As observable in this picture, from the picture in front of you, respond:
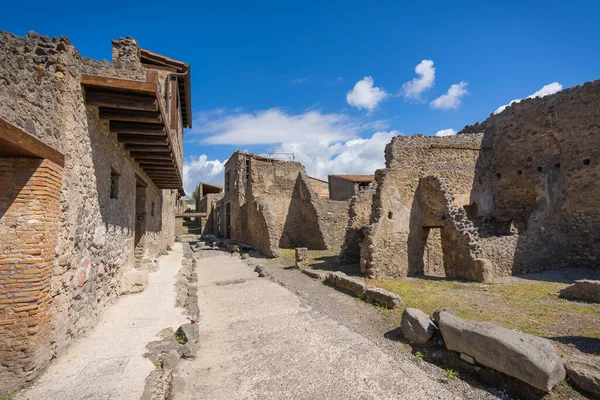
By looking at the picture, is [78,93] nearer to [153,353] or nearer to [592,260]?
[153,353]

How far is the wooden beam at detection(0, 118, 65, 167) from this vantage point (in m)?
3.00

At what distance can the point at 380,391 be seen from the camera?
12.3ft

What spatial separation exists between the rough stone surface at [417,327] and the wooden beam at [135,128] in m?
5.96

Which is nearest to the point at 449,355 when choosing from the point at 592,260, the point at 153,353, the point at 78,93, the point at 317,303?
the point at 317,303

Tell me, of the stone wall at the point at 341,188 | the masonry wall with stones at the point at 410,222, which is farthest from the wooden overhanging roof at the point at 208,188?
the masonry wall with stones at the point at 410,222

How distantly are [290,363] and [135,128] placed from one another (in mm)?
5419

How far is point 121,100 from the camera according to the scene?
16.6 feet

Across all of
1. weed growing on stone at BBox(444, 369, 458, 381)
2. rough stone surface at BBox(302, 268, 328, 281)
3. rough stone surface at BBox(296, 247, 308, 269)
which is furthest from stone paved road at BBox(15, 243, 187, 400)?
rough stone surface at BBox(296, 247, 308, 269)

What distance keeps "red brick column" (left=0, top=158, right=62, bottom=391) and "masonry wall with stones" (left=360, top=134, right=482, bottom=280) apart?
8628 millimetres

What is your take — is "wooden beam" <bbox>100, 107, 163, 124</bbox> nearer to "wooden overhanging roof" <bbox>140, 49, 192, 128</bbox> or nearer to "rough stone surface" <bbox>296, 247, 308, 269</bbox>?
"wooden overhanging roof" <bbox>140, 49, 192, 128</bbox>

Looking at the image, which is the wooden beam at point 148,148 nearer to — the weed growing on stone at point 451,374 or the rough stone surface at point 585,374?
the weed growing on stone at point 451,374

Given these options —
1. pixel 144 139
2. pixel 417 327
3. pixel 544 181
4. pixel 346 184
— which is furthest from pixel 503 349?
pixel 346 184

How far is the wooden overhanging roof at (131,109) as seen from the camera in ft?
15.7

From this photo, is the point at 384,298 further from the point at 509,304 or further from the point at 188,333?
the point at 188,333
